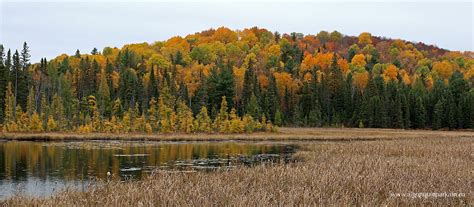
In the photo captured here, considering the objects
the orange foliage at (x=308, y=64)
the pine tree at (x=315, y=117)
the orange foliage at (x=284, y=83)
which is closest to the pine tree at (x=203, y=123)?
the pine tree at (x=315, y=117)

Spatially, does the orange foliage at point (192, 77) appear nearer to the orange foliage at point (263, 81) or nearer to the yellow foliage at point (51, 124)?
the orange foliage at point (263, 81)

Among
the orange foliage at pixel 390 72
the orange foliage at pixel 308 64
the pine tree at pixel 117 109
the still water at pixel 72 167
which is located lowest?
the still water at pixel 72 167

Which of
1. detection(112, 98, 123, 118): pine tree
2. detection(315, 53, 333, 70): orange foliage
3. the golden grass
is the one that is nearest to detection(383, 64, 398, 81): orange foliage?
detection(315, 53, 333, 70): orange foliage

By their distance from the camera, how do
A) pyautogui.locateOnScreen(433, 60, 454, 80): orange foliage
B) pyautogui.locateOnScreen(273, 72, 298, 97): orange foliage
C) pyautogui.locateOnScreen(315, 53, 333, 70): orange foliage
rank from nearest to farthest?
pyautogui.locateOnScreen(273, 72, 298, 97): orange foliage, pyautogui.locateOnScreen(315, 53, 333, 70): orange foliage, pyautogui.locateOnScreen(433, 60, 454, 80): orange foliage

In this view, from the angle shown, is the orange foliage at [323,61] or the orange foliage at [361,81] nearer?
the orange foliage at [361,81]

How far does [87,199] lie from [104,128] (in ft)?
231

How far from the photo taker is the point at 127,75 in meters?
138

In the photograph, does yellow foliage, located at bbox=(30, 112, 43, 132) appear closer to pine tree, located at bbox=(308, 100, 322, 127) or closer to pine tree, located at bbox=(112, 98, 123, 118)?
pine tree, located at bbox=(112, 98, 123, 118)

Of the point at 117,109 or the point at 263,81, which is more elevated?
Result: the point at 263,81

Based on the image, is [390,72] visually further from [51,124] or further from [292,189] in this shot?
[292,189]

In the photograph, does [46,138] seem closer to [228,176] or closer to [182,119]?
[182,119]

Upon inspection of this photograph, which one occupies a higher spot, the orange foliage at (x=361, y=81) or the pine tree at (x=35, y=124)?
the orange foliage at (x=361, y=81)

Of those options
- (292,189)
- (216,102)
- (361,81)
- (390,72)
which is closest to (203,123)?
(216,102)

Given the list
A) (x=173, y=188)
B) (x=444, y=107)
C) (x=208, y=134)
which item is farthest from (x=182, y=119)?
(x=173, y=188)
